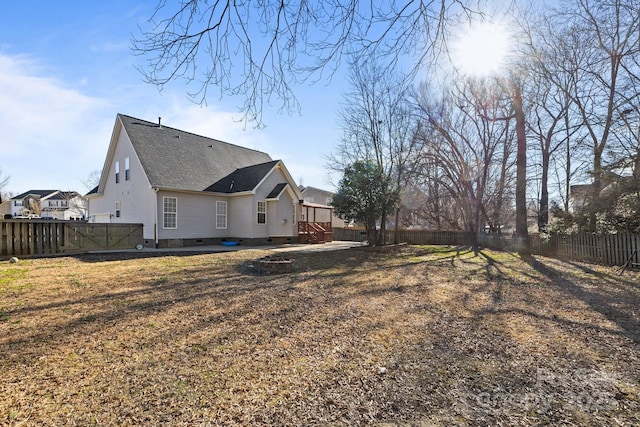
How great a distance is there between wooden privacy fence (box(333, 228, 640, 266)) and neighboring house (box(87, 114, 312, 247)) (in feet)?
30.9

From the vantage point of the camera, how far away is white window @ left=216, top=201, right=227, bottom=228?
1925 centimetres

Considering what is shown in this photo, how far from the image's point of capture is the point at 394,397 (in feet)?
8.84

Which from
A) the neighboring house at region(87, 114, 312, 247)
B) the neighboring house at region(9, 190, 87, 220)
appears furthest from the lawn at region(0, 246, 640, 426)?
the neighboring house at region(9, 190, 87, 220)

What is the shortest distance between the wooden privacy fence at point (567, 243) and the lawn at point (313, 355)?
5.02 m

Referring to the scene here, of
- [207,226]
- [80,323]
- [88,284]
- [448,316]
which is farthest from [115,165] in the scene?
[448,316]

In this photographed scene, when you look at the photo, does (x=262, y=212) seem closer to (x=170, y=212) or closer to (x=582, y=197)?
(x=170, y=212)

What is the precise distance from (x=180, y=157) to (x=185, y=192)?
3.01m

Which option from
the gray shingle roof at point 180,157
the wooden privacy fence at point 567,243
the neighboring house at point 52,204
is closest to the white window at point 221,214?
the gray shingle roof at point 180,157

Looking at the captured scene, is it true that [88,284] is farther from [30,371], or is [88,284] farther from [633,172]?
[633,172]

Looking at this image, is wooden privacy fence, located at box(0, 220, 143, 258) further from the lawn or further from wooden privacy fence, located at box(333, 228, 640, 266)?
wooden privacy fence, located at box(333, 228, 640, 266)

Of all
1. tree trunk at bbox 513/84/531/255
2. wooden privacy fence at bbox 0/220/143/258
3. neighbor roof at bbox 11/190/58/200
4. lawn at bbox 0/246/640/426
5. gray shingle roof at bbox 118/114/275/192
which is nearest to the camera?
lawn at bbox 0/246/640/426

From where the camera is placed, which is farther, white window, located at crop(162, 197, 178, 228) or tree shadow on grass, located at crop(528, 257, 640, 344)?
→ white window, located at crop(162, 197, 178, 228)

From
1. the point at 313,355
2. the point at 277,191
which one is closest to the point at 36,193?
the point at 277,191

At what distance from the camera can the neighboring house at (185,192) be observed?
16.9m
